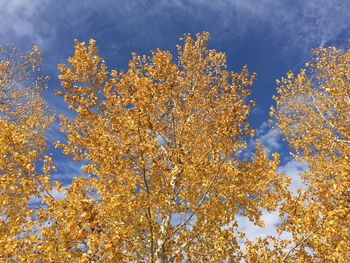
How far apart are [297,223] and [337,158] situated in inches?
410

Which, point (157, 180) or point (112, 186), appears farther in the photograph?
point (157, 180)

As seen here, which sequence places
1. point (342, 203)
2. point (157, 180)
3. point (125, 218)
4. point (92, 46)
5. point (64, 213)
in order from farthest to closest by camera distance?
point (92, 46) → point (157, 180) → point (125, 218) → point (342, 203) → point (64, 213)

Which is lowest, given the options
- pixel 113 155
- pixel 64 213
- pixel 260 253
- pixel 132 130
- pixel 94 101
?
pixel 260 253

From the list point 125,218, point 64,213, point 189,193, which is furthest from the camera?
point 189,193

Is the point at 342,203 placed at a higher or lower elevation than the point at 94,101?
lower

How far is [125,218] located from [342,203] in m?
5.27

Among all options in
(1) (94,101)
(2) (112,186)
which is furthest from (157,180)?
(1) (94,101)

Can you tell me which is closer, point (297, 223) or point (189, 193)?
point (297, 223)

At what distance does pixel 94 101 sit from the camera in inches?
418

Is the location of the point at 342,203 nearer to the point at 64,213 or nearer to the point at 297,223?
the point at 297,223

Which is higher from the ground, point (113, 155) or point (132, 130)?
point (132, 130)

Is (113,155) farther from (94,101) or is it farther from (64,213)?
(94,101)

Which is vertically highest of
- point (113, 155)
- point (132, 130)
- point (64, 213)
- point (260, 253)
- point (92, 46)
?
point (92, 46)

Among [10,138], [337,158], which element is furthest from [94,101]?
[337,158]
